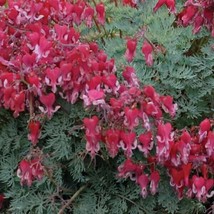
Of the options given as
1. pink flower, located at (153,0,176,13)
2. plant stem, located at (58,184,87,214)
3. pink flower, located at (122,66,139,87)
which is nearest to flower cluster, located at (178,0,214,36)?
pink flower, located at (153,0,176,13)

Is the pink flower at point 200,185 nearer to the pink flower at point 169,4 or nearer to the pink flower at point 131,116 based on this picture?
the pink flower at point 131,116

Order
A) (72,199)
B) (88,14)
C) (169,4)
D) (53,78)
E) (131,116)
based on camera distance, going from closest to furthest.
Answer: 1. (131,116)
2. (53,78)
3. (72,199)
4. (88,14)
5. (169,4)

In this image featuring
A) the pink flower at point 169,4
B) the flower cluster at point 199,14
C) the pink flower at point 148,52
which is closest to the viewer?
the pink flower at point 148,52

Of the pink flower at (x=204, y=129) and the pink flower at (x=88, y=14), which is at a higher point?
the pink flower at (x=204, y=129)

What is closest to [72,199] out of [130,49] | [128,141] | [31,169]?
[31,169]

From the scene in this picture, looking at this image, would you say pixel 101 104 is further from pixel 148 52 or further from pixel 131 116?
pixel 148 52

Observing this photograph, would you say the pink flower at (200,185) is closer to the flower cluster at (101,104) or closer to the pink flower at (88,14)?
the flower cluster at (101,104)

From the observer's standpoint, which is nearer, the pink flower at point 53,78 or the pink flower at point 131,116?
the pink flower at point 131,116

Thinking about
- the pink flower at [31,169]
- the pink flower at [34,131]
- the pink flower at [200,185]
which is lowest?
the pink flower at [31,169]

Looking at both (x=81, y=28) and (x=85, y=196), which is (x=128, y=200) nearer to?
(x=85, y=196)

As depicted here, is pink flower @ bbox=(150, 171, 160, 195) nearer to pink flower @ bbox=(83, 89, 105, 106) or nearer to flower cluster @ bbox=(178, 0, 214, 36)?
pink flower @ bbox=(83, 89, 105, 106)

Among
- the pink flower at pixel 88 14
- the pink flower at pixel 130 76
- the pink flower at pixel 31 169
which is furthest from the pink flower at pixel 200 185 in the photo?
the pink flower at pixel 88 14

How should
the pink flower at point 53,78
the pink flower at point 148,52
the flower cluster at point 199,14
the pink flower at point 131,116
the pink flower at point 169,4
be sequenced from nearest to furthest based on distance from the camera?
the pink flower at point 131,116 → the pink flower at point 53,78 → the pink flower at point 148,52 → the flower cluster at point 199,14 → the pink flower at point 169,4

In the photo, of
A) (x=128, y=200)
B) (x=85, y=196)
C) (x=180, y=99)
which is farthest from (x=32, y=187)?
(x=180, y=99)
